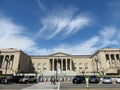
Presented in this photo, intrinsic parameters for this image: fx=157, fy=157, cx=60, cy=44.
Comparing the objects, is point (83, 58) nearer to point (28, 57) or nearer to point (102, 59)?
point (102, 59)

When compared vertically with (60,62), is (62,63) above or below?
below

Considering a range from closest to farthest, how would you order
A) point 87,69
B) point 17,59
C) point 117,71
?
point 117,71
point 17,59
point 87,69

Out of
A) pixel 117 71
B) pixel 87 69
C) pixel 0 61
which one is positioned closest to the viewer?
pixel 117 71

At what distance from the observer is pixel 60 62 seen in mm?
89562

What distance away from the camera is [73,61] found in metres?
96.2

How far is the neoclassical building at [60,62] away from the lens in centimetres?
7938

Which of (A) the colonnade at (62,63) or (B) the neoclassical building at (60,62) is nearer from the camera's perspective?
(B) the neoclassical building at (60,62)

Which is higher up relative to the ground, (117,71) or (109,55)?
(109,55)

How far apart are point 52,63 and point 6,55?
25618 millimetres

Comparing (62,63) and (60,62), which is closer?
(62,63)

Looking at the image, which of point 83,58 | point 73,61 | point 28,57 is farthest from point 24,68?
point 83,58

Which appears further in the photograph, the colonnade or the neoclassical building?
the colonnade

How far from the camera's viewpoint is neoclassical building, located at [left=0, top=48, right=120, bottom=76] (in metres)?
79.4

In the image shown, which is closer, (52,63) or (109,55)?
(109,55)
